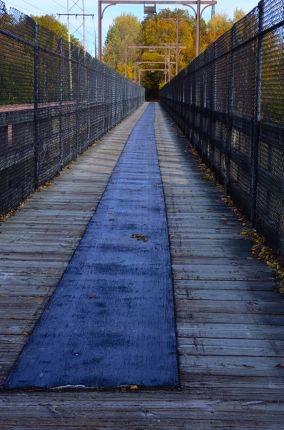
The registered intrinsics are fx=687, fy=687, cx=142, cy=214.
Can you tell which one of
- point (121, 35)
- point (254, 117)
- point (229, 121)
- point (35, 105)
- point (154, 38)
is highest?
point (121, 35)

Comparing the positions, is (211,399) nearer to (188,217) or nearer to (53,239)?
(53,239)

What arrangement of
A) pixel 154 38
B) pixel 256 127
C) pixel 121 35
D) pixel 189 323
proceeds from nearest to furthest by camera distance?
pixel 189 323, pixel 256 127, pixel 154 38, pixel 121 35

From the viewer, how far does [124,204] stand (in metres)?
9.80

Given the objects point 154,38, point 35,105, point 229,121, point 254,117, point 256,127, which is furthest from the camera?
point 154,38

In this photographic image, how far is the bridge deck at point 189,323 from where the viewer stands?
339 cm

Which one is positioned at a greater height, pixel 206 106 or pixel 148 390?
pixel 206 106

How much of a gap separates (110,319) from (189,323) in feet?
1.80

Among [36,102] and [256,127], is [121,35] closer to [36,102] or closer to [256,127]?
[36,102]

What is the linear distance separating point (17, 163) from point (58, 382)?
18.5 ft

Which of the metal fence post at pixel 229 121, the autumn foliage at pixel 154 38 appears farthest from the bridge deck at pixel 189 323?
the autumn foliage at pixel 154 38

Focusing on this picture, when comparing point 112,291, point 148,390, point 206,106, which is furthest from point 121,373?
point 206,106

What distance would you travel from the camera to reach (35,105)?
1027cm

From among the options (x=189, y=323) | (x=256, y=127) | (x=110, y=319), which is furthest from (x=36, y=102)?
(x=189, y=323)

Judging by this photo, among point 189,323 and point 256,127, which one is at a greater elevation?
point 256,127
